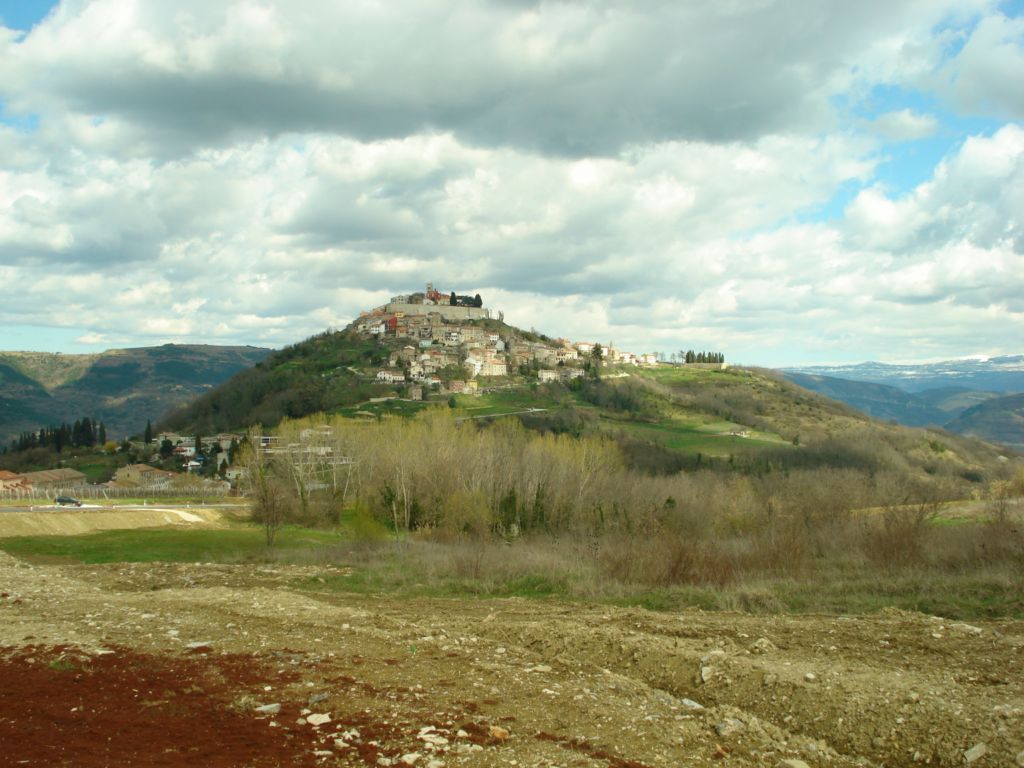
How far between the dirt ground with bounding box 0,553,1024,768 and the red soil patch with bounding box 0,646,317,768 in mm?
33

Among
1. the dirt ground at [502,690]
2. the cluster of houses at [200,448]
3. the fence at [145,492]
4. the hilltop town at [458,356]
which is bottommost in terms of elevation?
the fence at [145,492]

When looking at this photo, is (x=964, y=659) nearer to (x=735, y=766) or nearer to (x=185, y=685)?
(x=735, y=766)

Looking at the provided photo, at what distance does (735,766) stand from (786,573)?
58.2 feet

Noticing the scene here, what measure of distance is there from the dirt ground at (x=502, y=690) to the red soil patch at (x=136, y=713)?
3 cm

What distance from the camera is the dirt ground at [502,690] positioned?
24.3 feet

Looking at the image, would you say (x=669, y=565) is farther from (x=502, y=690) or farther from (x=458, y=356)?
(x=458, y=356)

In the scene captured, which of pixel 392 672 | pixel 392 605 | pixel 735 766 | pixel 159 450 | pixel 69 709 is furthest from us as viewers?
pixel 159 450

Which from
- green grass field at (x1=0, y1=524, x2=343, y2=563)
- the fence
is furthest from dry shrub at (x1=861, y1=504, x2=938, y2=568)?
the fence

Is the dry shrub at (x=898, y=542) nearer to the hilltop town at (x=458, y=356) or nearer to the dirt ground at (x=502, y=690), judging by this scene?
the dirt ground at (x=502, y=690)

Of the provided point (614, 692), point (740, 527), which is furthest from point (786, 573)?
point (740, 527)

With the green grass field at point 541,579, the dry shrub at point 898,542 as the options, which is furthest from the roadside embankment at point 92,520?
the dry shrub at point 898,542

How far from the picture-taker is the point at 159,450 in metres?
114

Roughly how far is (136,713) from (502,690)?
4.45m

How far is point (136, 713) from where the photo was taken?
8.28 metres
